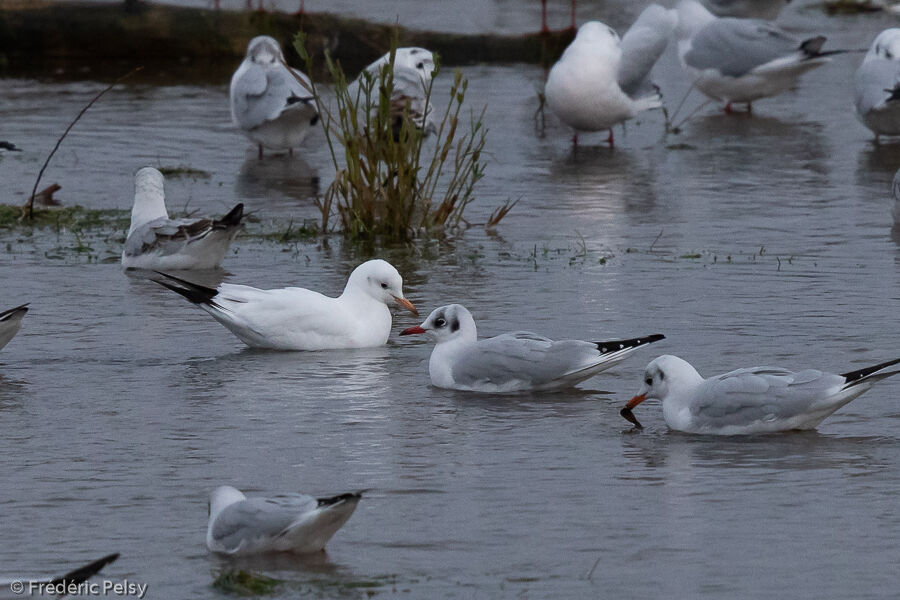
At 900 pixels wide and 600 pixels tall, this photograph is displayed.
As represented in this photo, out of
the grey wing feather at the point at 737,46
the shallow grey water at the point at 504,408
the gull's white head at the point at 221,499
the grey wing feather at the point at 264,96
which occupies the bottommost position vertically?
the shallow grey water at the point at 504,408

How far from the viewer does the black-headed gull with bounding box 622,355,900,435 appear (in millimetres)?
7102

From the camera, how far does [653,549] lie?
5.76m

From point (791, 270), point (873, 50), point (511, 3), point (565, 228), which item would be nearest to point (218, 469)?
point (791, 270)

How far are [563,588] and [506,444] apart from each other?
1766mm

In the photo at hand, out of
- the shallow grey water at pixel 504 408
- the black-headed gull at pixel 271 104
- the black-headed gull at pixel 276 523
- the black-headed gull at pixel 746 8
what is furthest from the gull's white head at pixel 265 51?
the black-headed gull at pixel 276 523

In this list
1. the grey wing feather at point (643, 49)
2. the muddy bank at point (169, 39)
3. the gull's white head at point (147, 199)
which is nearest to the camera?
the gull's white head at point (147, 199)

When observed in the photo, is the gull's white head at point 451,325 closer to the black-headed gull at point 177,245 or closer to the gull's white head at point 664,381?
the gull's white head at point 664,381

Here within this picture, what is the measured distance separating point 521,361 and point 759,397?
4.18 feet

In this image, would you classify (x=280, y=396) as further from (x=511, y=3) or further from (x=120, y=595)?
(x=511, y=3)

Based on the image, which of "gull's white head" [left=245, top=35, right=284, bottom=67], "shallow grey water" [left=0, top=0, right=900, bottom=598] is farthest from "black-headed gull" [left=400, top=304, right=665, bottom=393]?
"gull's white head" [left=245, top=35, right=284, bottom=67]

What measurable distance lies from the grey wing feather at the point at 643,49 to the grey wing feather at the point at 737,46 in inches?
69.2

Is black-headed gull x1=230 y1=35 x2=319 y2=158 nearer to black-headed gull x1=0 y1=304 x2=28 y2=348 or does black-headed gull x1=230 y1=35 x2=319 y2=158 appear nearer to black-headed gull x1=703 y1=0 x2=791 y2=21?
black-headed gull x1=0 y1=304 x2=28 y2=348

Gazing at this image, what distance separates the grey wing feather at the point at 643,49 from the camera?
16.4 meters

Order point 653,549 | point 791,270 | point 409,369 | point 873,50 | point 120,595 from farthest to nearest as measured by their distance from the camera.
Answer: point 873,50, point 791,270, point 409,369, point 653,549, point 120,595
